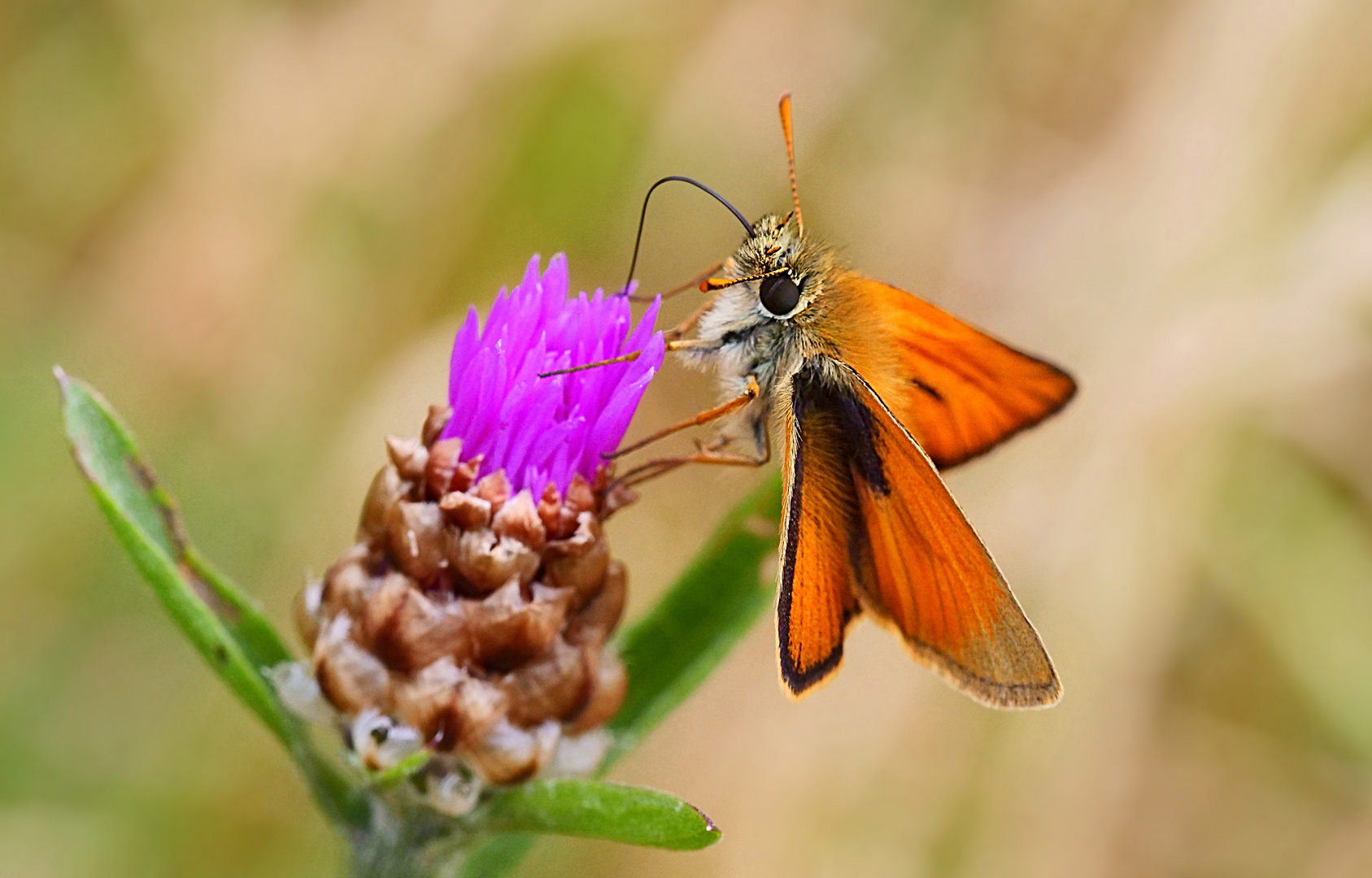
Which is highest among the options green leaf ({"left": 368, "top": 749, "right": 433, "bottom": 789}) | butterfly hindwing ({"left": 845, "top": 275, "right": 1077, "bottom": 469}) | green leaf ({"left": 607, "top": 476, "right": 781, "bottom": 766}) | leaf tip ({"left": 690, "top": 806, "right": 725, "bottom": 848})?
butterfly hindwing ({"left": 845, "top": 275, "right": 1077, "bottom": 469})

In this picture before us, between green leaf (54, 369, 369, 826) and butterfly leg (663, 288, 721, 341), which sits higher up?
butterfly leg (663, 288, 721, 341)

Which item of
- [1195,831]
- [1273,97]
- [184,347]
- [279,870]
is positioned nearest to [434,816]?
[279,870]

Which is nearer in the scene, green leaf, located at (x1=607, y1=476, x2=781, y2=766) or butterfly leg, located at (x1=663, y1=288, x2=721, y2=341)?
green leaf, located at (x1=607, y1=476, x2=781, y2=766)

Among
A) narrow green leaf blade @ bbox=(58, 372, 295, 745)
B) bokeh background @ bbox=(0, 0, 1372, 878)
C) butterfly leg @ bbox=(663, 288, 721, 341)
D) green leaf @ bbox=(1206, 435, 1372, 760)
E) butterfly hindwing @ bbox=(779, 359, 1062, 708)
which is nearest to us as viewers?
narrow green leaf blade @ bbox=(58, 372, 295, 745)

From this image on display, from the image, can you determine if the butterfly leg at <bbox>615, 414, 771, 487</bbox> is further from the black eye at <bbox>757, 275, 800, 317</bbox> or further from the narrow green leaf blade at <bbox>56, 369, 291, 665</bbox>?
the narrow green leaf blade at <bbox>56, 369, 291, 665</bbox>

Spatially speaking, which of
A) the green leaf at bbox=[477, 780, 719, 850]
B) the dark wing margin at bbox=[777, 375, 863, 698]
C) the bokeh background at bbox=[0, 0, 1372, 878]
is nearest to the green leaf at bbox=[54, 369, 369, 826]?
the green leaf at bbox=[477, 780, 719, 850]

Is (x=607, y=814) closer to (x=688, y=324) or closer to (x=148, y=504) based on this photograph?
(x=148, y=504)

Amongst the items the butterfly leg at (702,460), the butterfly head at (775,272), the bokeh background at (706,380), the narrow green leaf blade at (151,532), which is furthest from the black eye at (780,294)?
the bokeh background at (706,380)

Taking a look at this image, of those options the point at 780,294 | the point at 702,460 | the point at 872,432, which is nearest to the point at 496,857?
the point at 702,460

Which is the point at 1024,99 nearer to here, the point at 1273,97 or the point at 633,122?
the point at 1273,97
